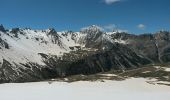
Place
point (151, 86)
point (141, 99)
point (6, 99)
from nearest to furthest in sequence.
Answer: point (6, 99) → point (141, 99) → point (151, 86)

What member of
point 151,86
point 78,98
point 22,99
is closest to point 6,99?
point 22,99

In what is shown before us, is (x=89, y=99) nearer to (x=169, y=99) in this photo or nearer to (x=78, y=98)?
(x=78, y=98)

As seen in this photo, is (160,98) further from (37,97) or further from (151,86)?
(151,86)

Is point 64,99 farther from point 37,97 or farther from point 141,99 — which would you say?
point 141,99

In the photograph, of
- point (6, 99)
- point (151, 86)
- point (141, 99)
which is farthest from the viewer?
point (151, 86)

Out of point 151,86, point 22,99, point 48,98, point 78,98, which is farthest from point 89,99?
point 151,86

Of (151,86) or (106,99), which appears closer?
(106,99)

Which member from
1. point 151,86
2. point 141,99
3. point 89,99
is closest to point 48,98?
point 89,99

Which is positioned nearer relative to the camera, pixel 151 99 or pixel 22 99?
pixel 22 99
